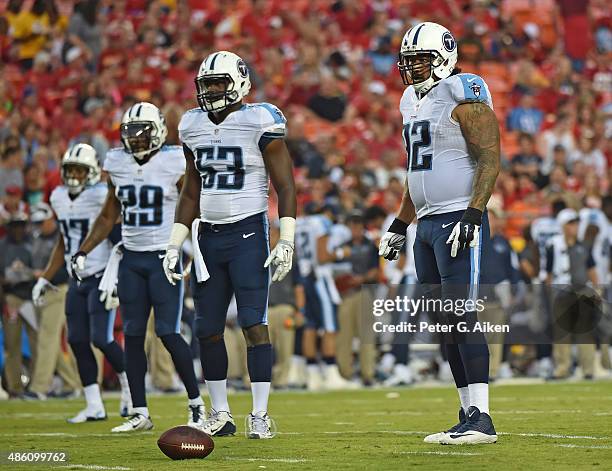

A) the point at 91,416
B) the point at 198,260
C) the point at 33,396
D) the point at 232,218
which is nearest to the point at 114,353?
the point at 91,416

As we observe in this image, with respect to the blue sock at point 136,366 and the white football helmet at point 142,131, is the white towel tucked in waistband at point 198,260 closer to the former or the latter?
the blue sock at point 136,366

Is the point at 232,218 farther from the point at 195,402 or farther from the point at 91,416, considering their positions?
the point at 91,416

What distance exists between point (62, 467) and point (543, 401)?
5349 millimetres

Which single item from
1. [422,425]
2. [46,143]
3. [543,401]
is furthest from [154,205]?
[46,143]

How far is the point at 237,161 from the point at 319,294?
6.66 meters

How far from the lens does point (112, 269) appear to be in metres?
8.46

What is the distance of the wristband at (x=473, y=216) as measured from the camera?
619 cm

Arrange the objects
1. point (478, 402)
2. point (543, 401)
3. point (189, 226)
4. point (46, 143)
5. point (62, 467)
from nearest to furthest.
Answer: point (62, 467), point (478, 402), point (189, 226), point (543, 401), point (46, 143)

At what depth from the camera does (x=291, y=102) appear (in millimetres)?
18359

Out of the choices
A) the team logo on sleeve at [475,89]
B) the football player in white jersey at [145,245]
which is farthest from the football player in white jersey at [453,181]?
the football player in white jersey at [145,245]

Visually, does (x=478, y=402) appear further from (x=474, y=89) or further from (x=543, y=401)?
(x=543, y=401)

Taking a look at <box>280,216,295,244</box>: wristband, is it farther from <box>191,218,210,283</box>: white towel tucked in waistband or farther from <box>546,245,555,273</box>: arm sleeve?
<box>546,245,555,273</box>: arm sleeve

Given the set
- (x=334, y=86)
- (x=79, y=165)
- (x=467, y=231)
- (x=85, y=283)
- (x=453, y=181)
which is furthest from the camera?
(x=334, y=86)

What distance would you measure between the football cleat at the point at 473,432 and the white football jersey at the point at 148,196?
267 centimetres
